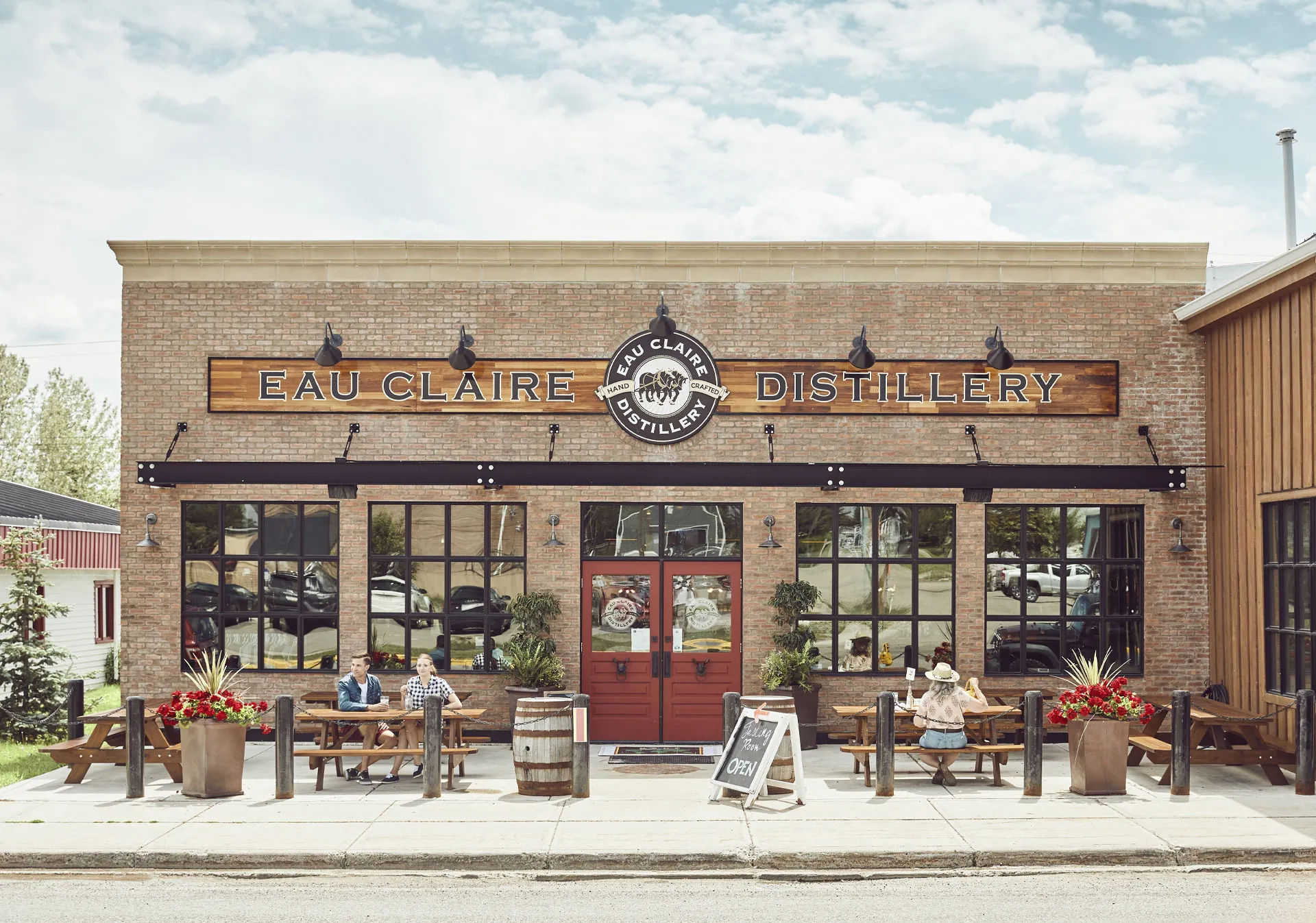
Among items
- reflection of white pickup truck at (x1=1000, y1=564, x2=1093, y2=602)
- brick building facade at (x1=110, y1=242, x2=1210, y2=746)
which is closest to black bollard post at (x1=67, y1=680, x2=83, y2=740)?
brick building facade at (x1=110, y1=242, x2=1210, y2=746)

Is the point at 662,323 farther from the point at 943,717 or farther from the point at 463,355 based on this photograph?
the point at 943,717

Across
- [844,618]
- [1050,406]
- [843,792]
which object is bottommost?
[843,792]

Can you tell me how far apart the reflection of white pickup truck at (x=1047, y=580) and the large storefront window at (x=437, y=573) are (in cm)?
701

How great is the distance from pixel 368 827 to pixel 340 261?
8.61 m

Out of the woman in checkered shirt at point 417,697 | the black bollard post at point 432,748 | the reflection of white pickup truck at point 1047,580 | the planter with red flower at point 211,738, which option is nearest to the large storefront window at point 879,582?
the reflection of white pickup truck at point 1047,580

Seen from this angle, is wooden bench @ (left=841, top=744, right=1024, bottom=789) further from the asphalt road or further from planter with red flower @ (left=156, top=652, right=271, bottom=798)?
planter with red flower @ (left=156, top=652, right=271, bottom=798)

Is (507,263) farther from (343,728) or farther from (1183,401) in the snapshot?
(1183,401)

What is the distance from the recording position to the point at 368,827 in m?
11.3

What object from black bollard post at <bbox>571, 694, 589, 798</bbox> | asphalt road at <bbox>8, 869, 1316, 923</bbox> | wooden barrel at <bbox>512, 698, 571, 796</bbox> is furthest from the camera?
wooden barrel at <bbox>512, 698, 571, 796</bbox>

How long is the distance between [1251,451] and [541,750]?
10260 millimetres

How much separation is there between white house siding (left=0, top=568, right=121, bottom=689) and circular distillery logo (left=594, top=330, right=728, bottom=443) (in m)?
15.9

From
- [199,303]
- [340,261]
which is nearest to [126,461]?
[199,303]

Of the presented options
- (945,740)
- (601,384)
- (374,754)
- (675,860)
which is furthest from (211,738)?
(945,740)

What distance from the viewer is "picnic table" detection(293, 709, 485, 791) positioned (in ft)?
43.8
